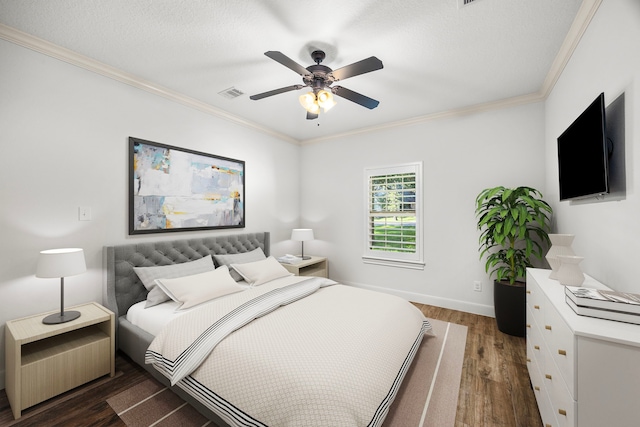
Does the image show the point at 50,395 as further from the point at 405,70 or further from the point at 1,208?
the point at 405,70

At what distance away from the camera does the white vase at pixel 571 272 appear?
1.55 meters

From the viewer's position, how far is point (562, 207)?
251cm

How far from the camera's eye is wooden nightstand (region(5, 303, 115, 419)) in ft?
5.80

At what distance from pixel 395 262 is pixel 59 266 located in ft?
12.0

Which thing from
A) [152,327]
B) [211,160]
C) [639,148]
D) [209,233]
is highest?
[211,160]

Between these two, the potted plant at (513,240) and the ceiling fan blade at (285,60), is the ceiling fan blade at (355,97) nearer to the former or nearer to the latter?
the ceiling fan blade at (285,60)

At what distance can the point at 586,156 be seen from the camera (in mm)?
1729

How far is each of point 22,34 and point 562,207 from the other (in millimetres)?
4668

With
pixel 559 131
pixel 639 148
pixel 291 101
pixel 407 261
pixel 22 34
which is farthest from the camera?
pixel 407 261

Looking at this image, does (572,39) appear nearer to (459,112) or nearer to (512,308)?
(459,112)

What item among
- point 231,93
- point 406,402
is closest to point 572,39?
point 406,402

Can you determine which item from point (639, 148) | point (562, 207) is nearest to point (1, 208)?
point (639, 148)

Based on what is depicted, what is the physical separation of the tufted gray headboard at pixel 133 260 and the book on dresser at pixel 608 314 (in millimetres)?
3201

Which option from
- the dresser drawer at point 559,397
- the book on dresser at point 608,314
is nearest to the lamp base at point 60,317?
the dresser drawer at point 559,397
